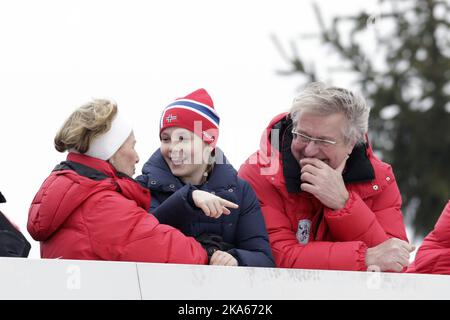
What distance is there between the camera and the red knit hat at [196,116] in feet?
13.0

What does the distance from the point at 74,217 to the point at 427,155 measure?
23.4ft

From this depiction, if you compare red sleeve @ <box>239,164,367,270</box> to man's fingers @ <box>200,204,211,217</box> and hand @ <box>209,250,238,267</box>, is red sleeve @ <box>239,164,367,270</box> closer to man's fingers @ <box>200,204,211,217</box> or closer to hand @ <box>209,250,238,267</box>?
hand @ <box>209,250,238,267</box>

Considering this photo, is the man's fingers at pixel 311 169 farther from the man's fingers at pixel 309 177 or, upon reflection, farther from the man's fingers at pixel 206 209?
the man's fingers at pixel 206 209

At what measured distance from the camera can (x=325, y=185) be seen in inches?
161

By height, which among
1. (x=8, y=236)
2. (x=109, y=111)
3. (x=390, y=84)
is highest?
(x=109, y=111)

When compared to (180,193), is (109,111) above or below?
above

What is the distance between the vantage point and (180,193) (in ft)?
12.1

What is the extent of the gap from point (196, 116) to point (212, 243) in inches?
21.3

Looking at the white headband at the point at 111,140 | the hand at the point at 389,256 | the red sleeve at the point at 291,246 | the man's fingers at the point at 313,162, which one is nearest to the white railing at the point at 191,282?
the hand at the point at 389,256

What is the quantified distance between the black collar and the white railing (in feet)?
2.73

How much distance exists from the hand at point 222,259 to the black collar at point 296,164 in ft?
2.03

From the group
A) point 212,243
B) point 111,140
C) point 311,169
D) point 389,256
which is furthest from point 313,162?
point 111,140
